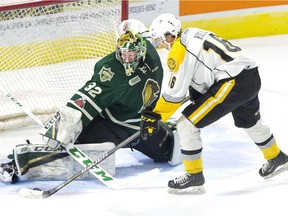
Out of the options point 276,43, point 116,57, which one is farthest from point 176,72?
point 276,43

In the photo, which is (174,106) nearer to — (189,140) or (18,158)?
(189,140)

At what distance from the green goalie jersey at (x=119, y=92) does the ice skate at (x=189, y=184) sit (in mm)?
436

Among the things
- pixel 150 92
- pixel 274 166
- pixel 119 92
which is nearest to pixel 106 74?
pixel 119 92

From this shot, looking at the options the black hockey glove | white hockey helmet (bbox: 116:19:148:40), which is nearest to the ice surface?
the black hockey glove

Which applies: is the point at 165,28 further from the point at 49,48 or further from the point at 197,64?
the point at 49,48

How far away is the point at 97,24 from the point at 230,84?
1239 millimetres

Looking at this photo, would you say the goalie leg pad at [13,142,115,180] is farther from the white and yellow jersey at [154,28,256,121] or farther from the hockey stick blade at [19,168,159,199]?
the white and yellow jersey at [154,28,256,121]

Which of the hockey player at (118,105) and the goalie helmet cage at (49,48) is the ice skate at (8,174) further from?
the goalie helmet cage at (49,48)

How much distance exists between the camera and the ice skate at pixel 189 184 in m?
3.62

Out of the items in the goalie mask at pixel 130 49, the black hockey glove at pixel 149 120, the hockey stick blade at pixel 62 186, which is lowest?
the hockey stick blade at pixel 62 186

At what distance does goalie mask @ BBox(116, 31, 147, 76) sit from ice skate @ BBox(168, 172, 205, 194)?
56 cm

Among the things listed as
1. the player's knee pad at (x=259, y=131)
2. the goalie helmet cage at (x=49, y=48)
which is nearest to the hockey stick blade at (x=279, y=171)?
the player's knee pad at (x=259, y=131)

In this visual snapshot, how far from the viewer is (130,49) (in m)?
3.73

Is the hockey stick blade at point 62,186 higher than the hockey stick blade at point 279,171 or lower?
lower
